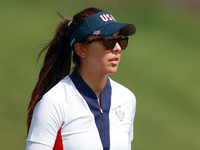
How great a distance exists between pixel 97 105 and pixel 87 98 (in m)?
0.09

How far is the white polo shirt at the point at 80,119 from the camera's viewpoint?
236cm

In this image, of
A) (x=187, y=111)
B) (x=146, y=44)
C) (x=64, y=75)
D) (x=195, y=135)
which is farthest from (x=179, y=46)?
(x=64, y=75)

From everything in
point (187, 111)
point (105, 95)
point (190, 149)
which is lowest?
point (190, 149)

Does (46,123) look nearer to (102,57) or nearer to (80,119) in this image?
(80,119)

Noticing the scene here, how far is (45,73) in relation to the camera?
9.51 ft

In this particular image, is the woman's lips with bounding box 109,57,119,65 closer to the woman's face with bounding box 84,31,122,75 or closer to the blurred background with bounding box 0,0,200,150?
the woman's face with bounding box 84,31,122,75

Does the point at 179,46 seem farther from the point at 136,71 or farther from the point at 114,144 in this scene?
the point at 114,144

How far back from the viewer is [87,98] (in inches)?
103

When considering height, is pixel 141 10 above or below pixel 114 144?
above

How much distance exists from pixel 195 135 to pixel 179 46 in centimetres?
312

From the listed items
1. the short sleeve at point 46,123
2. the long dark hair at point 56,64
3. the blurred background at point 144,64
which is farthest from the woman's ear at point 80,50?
the blurred background at point 144,64

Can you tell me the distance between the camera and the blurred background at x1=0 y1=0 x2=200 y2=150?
18.3ft

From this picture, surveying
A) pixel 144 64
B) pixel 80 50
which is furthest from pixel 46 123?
pixel 144 64

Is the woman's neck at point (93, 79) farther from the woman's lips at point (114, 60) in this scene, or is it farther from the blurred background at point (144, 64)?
the blurred background at point (144, 64)
